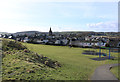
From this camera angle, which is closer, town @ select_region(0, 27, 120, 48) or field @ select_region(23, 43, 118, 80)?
field @ select_region(23, 43, 118, 80)

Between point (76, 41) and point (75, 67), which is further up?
point (76, 41)

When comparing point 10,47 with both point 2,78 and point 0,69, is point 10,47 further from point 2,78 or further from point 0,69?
point 2,78

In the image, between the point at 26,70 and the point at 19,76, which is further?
the point at 26,70

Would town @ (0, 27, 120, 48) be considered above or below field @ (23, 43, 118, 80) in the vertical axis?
above

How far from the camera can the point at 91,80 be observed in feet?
46.2

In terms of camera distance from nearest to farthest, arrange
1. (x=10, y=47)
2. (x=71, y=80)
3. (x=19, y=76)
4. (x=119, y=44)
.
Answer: (x=19, y=76)
(x=71, y=80)
(x=10, y=47)
(x=119, y=44)

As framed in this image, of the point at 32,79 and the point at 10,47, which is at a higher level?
the point at 10,47

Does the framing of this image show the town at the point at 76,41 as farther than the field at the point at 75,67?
Yes

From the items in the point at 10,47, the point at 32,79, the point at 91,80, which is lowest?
the point at 91,80

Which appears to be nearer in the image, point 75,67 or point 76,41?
point 75,67

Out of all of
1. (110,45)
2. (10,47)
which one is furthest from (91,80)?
(110,45)

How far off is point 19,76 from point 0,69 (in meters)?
3.36

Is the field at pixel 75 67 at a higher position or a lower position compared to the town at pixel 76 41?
lower

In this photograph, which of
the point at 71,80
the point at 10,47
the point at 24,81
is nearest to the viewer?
the point at 24,81
